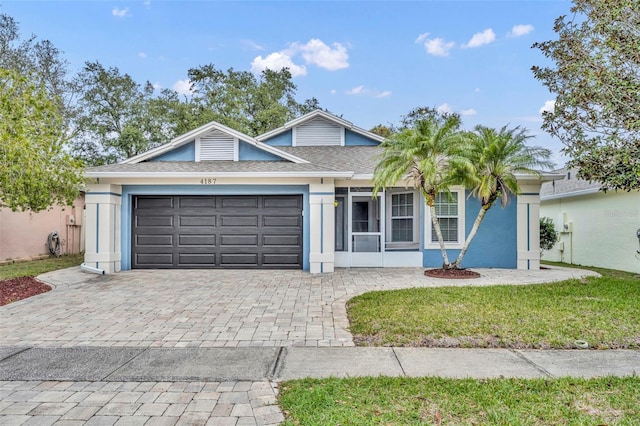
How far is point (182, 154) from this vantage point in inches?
475

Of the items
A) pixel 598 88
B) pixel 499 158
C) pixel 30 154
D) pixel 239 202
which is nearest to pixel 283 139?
pixel 239 202

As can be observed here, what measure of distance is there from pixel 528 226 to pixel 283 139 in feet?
30.7

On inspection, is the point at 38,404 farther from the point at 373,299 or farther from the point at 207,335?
the point at 373,299

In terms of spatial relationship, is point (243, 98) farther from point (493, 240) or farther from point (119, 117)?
point (493, 240)

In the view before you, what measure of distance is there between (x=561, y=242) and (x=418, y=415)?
16084 millimetres

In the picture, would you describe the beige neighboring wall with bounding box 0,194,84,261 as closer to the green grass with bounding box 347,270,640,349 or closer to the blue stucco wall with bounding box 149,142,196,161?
the blue stucco wall with bounding box 149,142,196,161

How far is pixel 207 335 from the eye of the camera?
5211mm

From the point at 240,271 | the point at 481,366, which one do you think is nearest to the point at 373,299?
the point at 481,366

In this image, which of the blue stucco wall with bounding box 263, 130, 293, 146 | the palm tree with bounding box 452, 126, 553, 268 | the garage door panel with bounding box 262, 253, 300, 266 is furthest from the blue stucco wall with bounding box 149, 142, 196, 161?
the palm tree with bounding box 452, 126, 553, 268

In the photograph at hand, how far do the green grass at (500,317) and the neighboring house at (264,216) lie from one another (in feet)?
11.2

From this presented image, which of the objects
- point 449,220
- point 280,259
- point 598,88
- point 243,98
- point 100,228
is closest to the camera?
point 598,88

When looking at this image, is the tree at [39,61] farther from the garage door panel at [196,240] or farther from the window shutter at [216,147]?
the garage door panel at [196,240]

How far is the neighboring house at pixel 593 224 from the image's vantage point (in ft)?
40.5

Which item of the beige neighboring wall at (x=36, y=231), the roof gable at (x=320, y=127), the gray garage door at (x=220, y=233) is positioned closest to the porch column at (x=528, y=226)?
the roof gable at (x=320, y=127)
